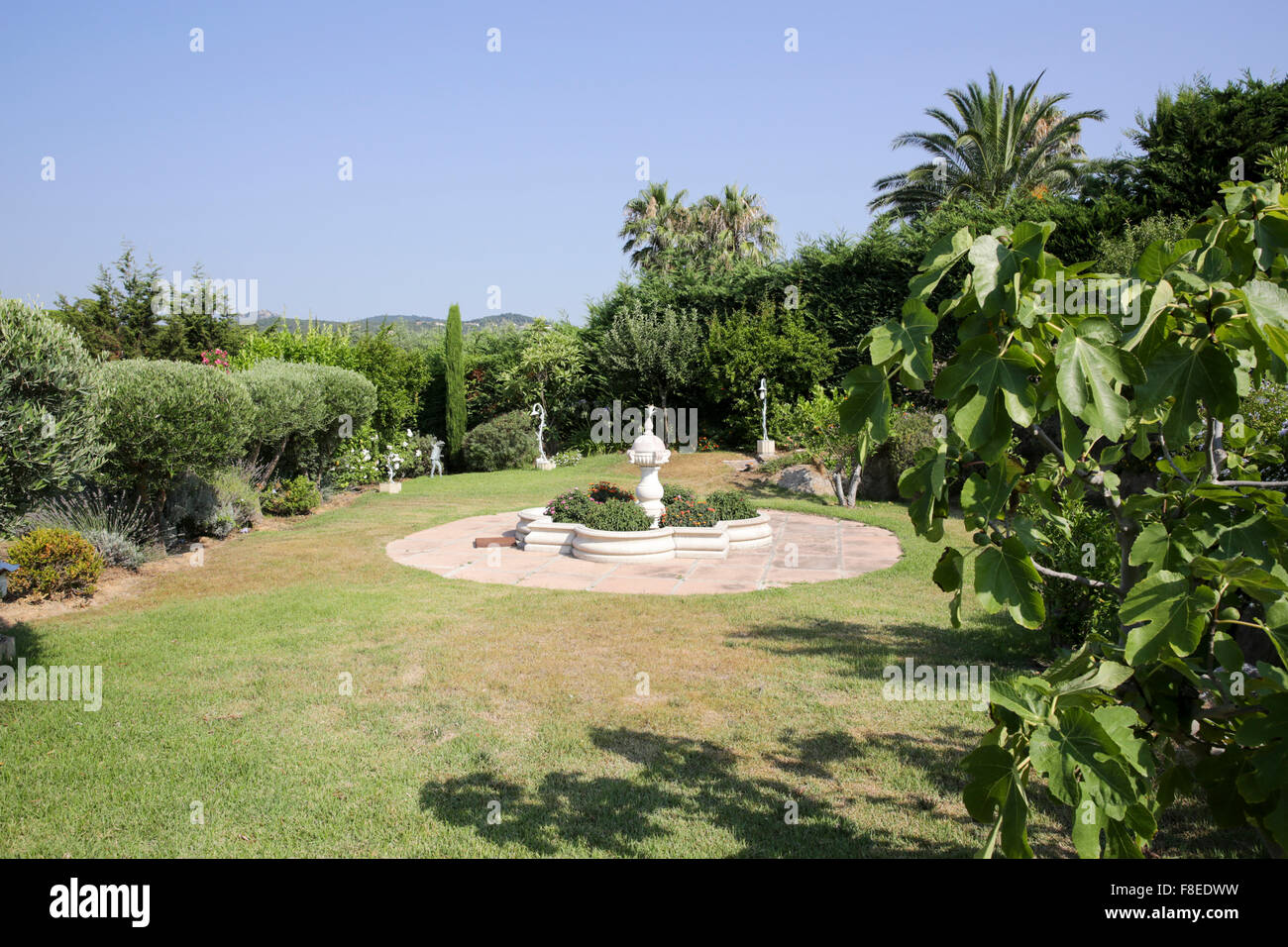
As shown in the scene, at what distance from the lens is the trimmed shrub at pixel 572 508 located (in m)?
10.8

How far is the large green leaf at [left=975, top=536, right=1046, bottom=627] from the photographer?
1907mm

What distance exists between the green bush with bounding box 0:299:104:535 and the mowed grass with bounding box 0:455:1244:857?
1460 mm

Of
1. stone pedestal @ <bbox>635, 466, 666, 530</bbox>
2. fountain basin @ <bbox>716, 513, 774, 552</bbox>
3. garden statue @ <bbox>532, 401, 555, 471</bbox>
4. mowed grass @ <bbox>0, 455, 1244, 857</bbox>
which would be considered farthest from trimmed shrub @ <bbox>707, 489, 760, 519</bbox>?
garden statue @ <bbox>532, 401, 555, 471</bbox>

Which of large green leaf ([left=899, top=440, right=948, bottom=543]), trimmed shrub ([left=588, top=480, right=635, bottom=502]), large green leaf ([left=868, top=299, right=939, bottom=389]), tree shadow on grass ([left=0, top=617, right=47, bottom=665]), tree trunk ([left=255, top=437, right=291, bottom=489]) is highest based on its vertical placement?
large green leaf ([left=868, top=299, right=939, bottom=389])

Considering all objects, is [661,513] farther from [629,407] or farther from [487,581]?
[629,407]

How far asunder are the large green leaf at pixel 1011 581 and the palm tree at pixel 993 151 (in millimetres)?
23798

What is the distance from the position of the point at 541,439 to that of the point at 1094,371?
20437 mm

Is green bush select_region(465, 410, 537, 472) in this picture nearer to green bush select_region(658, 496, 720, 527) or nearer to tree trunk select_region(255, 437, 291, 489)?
tree trunk select_region(255, 437, 291, 489)

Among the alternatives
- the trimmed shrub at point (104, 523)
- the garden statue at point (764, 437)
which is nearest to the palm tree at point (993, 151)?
the garden statue at point (764, 437)

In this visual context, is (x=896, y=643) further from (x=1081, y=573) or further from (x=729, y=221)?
(x=729, y=221)

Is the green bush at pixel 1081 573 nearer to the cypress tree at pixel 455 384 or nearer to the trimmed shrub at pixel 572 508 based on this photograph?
the trimmed shrub at pixel 572 508

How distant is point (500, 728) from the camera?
4836 millimetres

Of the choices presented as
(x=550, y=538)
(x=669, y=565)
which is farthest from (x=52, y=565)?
(x=669, y=565)

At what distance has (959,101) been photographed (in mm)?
24156
